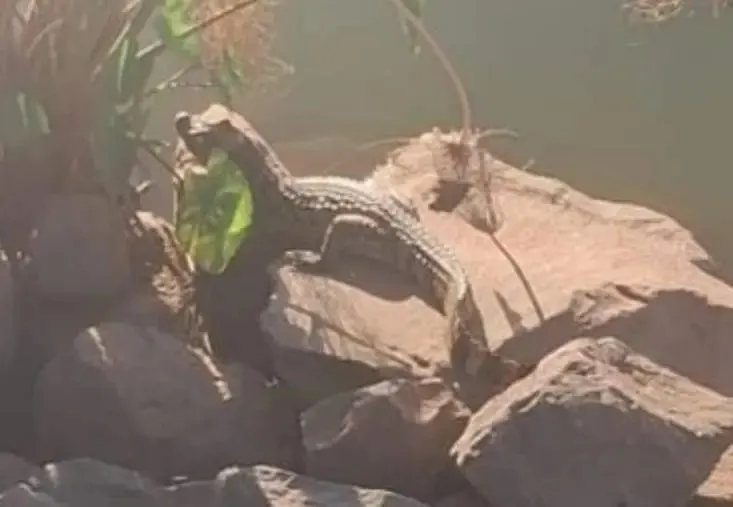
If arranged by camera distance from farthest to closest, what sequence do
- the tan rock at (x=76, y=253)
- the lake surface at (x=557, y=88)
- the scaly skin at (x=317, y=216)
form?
1. the lake surface at (x=557, y=88)
2. the scaly skin at (x=317, y=216)
3. the tan rock at (x=76, y=253)

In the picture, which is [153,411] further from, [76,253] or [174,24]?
[174,24]

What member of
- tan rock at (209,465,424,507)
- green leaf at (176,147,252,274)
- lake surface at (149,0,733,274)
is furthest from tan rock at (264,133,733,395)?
lake surface at (149,0,733,274)

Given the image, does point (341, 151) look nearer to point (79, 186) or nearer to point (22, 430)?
point (79, 186)

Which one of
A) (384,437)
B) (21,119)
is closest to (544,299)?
(384,437)

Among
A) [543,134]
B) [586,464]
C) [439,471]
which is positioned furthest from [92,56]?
[543,134]

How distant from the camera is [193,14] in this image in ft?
7.97

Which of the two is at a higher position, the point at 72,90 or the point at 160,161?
the point at 72,90

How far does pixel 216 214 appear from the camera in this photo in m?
2.11

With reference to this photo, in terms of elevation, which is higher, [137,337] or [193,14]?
[193,14]

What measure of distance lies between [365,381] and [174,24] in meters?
0.66

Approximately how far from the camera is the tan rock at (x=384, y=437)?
1812mm

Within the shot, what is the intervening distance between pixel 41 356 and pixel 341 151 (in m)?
1.31

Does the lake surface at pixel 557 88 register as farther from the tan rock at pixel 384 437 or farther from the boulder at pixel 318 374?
the tan rock at pixel 384 437

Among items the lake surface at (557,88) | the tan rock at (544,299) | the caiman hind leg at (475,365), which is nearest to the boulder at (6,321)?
the tan rock at (544,299)
